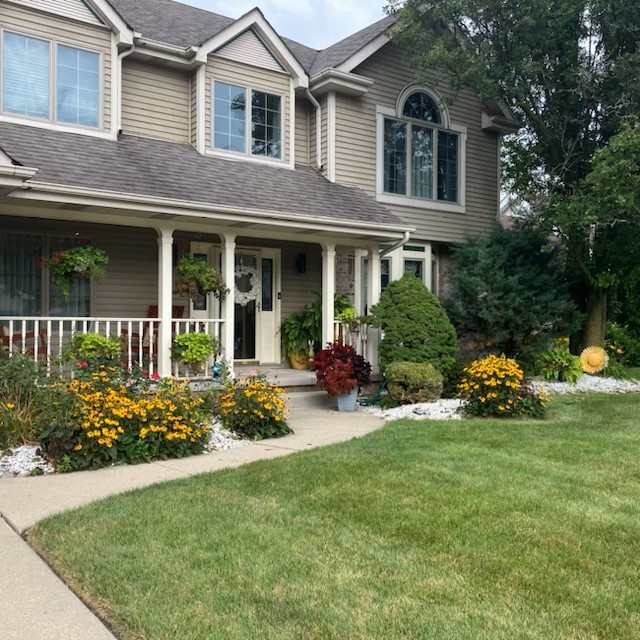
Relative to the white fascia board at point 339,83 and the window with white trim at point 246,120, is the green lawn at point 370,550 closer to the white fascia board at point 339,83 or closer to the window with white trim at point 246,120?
the window with white trim at point 246,120

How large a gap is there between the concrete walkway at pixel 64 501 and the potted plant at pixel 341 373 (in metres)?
0.32

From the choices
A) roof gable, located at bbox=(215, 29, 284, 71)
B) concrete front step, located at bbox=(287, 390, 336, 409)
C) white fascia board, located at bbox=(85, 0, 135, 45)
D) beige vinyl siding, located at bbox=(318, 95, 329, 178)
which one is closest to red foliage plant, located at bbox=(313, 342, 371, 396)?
concrete front step, located at bbox=(287, 390, 336, 409)

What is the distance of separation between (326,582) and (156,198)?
6.12 metres

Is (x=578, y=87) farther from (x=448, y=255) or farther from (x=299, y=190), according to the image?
(x=299, y=190)

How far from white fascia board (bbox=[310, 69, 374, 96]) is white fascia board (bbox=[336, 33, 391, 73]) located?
0.15 metres

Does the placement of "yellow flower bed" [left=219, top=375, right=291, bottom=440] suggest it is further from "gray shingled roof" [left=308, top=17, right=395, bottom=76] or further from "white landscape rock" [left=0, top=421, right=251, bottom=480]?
"gray shingled roof" [left=308, top=17, right=395, bottom=76]

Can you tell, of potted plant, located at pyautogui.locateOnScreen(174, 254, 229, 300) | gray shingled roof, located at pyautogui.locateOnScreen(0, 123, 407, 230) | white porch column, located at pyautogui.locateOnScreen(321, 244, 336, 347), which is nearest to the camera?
gray shingled roof, located at pyautogui.locateOnScreen(0, 123, 407, 230)

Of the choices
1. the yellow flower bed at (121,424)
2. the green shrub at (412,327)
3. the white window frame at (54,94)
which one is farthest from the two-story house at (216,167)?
the yellow flower bed at (121,424)

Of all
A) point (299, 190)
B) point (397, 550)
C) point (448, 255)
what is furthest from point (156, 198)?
point (448, 255)

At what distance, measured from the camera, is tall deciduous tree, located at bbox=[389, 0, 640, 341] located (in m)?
11.4

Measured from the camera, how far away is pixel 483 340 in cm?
1231

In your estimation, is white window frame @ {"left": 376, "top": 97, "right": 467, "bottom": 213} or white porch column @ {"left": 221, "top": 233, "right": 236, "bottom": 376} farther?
white window frame @ {"left": 376, "top": 97, "right": 467, "bottom": 213}

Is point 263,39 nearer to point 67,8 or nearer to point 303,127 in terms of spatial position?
point 303,127

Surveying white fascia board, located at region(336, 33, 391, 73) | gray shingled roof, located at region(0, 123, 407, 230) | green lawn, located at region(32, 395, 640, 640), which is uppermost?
white fascia board, located at region(336, 33, 391, 73)
